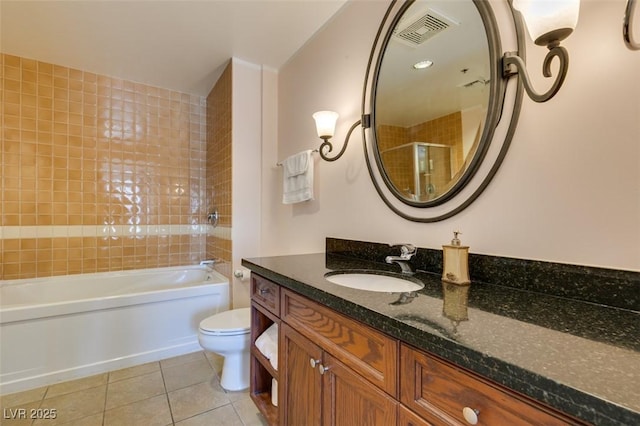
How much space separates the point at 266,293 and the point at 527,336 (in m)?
1.09

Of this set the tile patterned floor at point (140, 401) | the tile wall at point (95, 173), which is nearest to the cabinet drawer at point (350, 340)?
the tile patterned floor at point (140, 401)

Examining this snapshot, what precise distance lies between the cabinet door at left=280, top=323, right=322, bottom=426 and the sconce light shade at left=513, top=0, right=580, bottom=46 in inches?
45.0

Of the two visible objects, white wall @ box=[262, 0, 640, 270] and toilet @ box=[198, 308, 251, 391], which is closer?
white wall @ box=[262, 0, 640, 270]

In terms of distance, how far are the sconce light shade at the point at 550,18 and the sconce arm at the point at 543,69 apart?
3 cm

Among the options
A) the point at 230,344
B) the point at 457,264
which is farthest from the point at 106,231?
the point at 457,264

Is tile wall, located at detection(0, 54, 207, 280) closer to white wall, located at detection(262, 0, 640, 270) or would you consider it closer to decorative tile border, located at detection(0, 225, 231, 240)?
decorative tile border, located at detection(0, 225, 231, 240)

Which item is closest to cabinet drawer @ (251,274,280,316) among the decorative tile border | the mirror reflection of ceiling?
the mirror reflection of ceiling

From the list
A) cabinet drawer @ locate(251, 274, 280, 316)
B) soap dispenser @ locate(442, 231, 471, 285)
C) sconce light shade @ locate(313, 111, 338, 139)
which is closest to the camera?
soap dispenser @ locate(442, 231, 471, 285)

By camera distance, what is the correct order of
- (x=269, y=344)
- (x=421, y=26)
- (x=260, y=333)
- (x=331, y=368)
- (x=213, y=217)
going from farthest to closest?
(x=213, y=217)
(x=260, y=333)
(x=269, y=344)
(x=421, y=26)
(x=331, y=368)

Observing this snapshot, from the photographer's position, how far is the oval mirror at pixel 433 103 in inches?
43.4

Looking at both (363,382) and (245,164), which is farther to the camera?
(245,164)

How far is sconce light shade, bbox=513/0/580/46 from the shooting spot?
2.41 ft

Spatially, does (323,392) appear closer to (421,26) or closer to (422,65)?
(422,65)

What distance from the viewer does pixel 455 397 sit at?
0.59 meters
